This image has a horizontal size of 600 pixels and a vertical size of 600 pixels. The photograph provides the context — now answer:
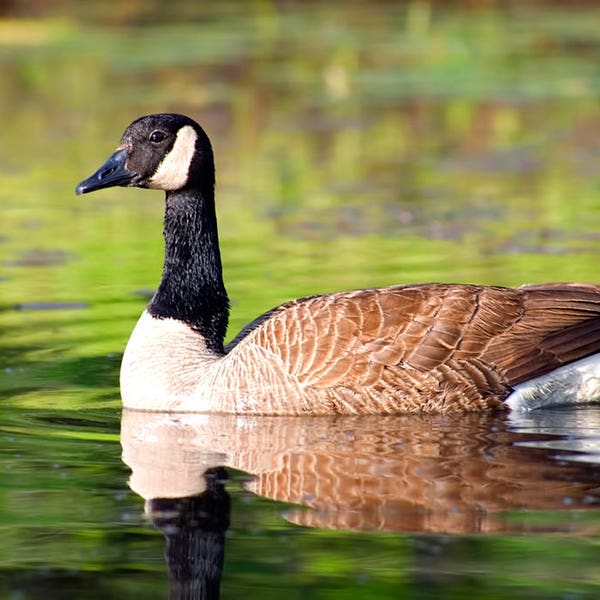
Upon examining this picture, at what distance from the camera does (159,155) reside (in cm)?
1092

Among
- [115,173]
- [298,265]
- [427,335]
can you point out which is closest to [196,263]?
[115,173]

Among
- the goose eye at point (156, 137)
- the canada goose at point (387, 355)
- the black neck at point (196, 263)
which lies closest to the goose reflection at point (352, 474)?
the canada goose at point (387, 355)

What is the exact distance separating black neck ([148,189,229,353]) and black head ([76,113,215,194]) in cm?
20

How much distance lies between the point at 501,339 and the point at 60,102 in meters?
18.8

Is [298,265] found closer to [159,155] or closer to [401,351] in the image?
Answer: [159,155]

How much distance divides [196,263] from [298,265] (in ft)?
13.6

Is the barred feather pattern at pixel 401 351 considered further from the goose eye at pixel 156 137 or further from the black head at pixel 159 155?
the goose eye at pixel 156 137

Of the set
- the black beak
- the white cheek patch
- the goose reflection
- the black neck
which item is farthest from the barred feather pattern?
the black beak

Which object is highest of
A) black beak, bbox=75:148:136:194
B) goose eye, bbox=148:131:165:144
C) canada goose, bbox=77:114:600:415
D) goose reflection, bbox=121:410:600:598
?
goose eye, bbox=148:131:165:144

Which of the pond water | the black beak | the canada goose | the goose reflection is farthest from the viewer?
the black beak

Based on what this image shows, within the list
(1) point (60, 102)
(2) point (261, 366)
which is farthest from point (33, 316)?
(1) point (60, 102)

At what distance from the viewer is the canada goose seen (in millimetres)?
10250

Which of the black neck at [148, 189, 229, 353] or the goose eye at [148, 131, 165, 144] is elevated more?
the goose eye at [148, 131, 165, 144]

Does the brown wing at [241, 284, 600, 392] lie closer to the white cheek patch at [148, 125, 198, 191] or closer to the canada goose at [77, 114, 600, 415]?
the canada goose at [77, 114, 600, 415]
